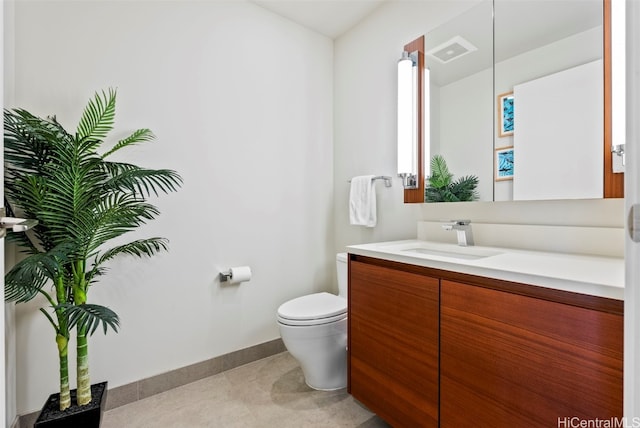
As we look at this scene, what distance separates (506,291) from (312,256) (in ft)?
5.23

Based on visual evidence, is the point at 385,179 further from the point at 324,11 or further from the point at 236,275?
the point at 324,11

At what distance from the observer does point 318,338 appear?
5.37 feet

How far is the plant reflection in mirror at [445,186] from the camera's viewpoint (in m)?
1.61

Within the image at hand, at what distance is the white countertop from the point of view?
0.80 metres

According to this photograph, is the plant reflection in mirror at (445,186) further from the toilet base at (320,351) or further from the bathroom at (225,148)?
the toilet base at (320,351)

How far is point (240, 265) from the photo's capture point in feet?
6.68

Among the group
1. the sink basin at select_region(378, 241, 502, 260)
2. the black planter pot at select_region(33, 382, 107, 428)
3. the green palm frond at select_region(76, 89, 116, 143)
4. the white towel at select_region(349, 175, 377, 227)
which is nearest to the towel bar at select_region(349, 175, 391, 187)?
the white towel at select_region(349, 175, 377, 227)

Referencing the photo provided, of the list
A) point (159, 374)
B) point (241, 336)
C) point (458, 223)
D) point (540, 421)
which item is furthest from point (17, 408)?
point (458, 223)

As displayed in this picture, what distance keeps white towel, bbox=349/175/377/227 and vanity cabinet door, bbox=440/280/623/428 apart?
3.32 ft

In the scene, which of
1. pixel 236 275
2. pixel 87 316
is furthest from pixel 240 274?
pixel 87 316

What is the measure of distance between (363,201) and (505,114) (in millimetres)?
963

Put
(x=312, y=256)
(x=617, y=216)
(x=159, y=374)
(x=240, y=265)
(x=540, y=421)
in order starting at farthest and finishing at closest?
(x=312, y=256), (x=240, y=265), (x=159, y=374), (x=617, y=216), (x=540, y=421)

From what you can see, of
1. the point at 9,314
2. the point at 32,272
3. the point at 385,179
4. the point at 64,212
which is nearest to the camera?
the point at 32,272

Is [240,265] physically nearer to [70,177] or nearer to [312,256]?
[312,256]
